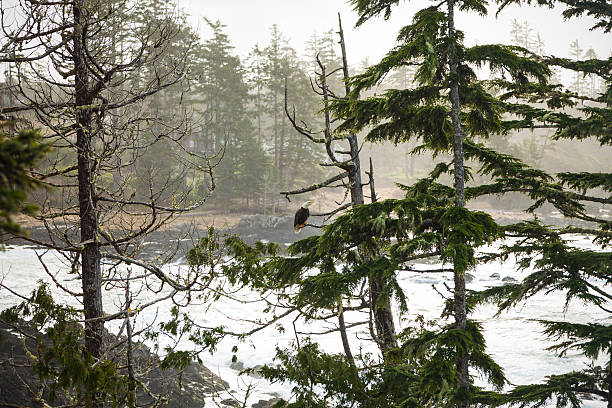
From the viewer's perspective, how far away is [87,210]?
462cm

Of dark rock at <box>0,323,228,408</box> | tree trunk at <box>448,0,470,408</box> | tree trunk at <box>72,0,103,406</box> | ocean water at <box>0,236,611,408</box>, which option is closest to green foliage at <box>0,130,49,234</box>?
tree trunk at <box>72,0,103,406</box>

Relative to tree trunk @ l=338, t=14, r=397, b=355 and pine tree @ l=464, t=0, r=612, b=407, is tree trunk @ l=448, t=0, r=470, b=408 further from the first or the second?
tree trunk @ l=338, t=14, r=397, b=355

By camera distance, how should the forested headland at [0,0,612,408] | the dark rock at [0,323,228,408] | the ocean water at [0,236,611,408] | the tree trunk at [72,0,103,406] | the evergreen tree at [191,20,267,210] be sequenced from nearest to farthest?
the forested headland at [0,0,612,408], the tree trunk at [72,0,103,406], the dark rock at [0,323,228,408], the ocean water at [0,236,611,408], the evergreen tree at [191,20,267,210]

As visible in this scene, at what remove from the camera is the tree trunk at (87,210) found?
4.57 m

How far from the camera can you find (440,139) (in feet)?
17.9

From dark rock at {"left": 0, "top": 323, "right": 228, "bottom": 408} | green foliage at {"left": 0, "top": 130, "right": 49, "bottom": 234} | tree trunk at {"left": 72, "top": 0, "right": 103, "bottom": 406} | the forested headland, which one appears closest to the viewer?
green foliage at {"left": 0, "top": 130, "right": 49, "bottom": 234}

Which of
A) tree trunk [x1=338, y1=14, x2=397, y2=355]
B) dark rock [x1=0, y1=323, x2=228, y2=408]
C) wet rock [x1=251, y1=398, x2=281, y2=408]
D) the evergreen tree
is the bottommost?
wet rock [x1=251, y1=398, x2=281, y2=408]

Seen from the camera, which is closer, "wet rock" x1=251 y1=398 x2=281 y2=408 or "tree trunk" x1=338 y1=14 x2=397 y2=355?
"tree trunk" x1=338 y1=14 x2=397 y2=355

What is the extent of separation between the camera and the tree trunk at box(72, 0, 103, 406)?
15.0 feet

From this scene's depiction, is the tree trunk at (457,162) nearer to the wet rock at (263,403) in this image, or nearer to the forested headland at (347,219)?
the forested headland at (347,219)

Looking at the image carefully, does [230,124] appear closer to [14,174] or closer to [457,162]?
[457,162]

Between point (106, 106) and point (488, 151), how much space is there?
16.5 ft

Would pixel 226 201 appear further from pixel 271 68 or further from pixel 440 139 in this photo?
pixel 440 139

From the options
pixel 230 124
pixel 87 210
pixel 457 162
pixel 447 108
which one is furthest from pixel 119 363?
pixel 230 124
